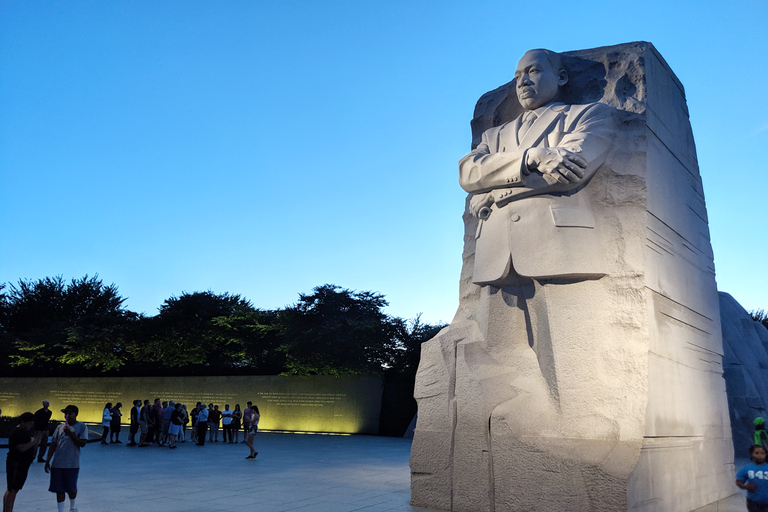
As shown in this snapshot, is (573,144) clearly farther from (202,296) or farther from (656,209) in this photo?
(202,296)

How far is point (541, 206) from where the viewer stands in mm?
5301

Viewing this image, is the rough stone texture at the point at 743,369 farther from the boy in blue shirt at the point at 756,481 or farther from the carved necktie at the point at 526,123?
the carved necktie at the point at 526,123

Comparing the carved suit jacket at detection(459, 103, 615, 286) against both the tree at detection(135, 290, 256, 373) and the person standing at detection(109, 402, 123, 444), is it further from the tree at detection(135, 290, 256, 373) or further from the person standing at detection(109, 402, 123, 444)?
the tree at detection(135, 290, 256, 373)

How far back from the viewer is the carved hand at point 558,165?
5.11m

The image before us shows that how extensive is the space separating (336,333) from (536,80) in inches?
686

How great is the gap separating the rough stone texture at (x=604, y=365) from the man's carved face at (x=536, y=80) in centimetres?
43

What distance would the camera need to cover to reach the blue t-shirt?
14.1ft

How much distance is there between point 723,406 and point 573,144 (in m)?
3.81

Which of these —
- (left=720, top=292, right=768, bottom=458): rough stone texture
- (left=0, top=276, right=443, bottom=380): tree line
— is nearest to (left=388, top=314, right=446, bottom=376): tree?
(left=0, top=276, right=443, bottom=380): tree line

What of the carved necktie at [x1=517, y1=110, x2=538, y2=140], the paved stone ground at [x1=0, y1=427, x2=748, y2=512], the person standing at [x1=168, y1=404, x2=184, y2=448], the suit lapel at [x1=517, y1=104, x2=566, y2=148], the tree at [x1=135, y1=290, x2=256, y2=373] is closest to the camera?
the suit lapel at [x1=517, y1=104, x2=566, y2=148]

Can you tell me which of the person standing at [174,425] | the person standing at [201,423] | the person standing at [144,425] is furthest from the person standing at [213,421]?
the person standing at [144,425]

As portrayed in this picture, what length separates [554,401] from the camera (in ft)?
16.9

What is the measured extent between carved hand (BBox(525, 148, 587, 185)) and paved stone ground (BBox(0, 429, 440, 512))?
3.38 metres

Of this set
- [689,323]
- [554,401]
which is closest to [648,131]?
[689,323]
